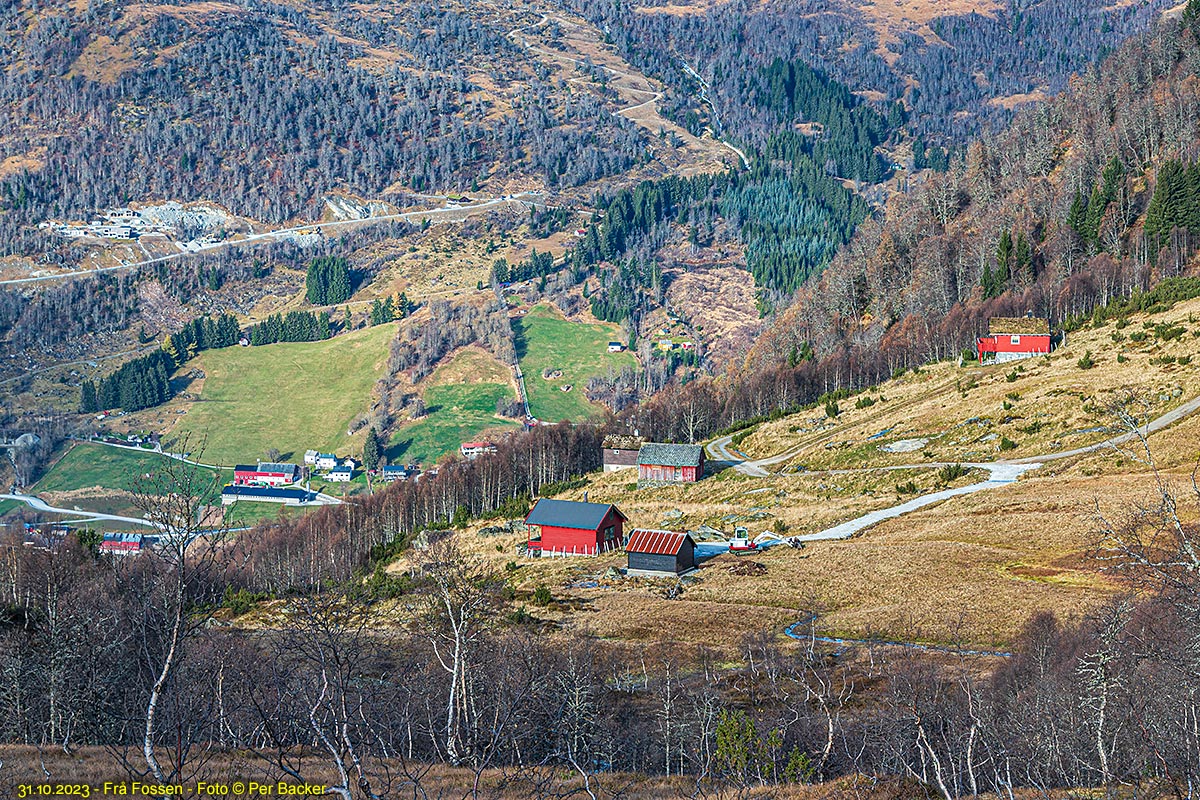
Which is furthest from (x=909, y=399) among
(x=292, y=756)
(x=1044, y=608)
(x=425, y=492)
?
(x=292, y=756)

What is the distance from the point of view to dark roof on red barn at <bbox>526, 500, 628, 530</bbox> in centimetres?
11050

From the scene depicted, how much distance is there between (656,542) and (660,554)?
74.1 inches

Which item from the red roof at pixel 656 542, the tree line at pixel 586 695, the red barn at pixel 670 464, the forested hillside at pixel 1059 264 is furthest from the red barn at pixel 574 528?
the forested hillside at pixel 1059 264

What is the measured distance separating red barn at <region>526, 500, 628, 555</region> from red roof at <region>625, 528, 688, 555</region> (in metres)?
15.8

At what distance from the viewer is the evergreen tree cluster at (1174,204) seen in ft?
497

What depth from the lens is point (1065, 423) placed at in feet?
357

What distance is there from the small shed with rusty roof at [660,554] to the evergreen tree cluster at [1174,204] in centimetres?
10169

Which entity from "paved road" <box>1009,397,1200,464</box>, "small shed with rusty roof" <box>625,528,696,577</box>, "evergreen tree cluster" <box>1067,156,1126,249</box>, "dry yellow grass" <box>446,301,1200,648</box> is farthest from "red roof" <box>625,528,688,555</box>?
"evergreen tree cluster" <box>1067,156,1126,249</box>

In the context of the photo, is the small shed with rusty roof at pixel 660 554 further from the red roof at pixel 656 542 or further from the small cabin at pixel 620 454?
the small cabin at pixel 620 454

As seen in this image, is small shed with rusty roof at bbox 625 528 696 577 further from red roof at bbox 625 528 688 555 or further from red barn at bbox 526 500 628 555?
red barn at bbox 526 500 628 555

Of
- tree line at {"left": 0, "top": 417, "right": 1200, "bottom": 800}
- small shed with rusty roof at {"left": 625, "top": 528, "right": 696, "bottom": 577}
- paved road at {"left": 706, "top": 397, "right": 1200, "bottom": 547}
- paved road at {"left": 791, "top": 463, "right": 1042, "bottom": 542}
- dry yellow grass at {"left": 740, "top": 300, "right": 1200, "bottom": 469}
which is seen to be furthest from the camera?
dry yellow grass at {"left": 740, "top": 300, "right": 1200, "bottom": 469}

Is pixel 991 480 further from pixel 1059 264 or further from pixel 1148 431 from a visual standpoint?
pixel 1059 264

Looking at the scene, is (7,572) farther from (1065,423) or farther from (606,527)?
(1065,423)

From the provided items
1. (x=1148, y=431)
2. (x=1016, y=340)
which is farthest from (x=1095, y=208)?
(x=1148, y=431)
